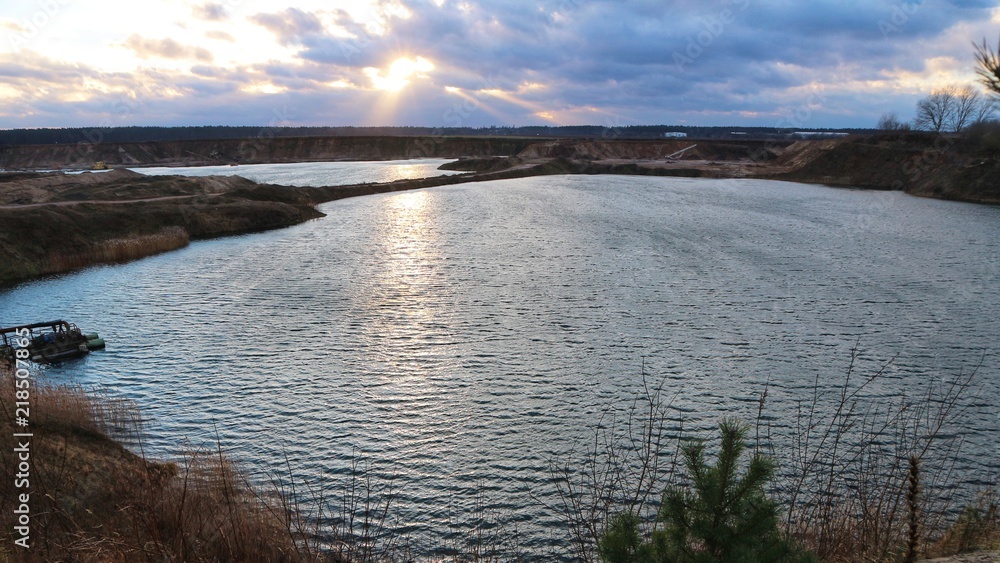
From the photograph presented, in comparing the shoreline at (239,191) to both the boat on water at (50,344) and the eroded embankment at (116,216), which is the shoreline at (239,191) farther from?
the boat on water at (50,344)

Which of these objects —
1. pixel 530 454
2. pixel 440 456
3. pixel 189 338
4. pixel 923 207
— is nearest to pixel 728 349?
pixel 530 454

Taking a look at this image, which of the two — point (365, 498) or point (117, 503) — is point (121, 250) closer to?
point (365, 498)

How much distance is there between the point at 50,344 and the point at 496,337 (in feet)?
71.9

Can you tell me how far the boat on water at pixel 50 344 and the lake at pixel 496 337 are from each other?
82 centimetres

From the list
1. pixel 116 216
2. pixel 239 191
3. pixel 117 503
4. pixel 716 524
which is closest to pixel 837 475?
pixel 716 524

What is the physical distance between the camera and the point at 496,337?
32.5 meters

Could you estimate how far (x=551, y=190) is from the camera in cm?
11675

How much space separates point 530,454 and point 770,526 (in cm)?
1424

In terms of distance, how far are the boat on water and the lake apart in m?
0.82

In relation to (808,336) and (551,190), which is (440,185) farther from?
(808,336)

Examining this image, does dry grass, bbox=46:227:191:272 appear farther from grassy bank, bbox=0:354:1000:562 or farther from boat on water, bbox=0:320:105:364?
grassy bank, bbox=0:354:1000:562

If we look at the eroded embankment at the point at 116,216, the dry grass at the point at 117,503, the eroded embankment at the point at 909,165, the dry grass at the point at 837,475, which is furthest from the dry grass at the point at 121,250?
the eroded embankment at the point at 909,165

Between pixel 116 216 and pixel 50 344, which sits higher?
pixel 116 216

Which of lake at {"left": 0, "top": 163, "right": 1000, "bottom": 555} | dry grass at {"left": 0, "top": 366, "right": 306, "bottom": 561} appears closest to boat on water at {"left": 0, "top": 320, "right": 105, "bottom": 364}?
lake at {"left": 0, "top": 163, "right": 1000, "bottom": 555}
